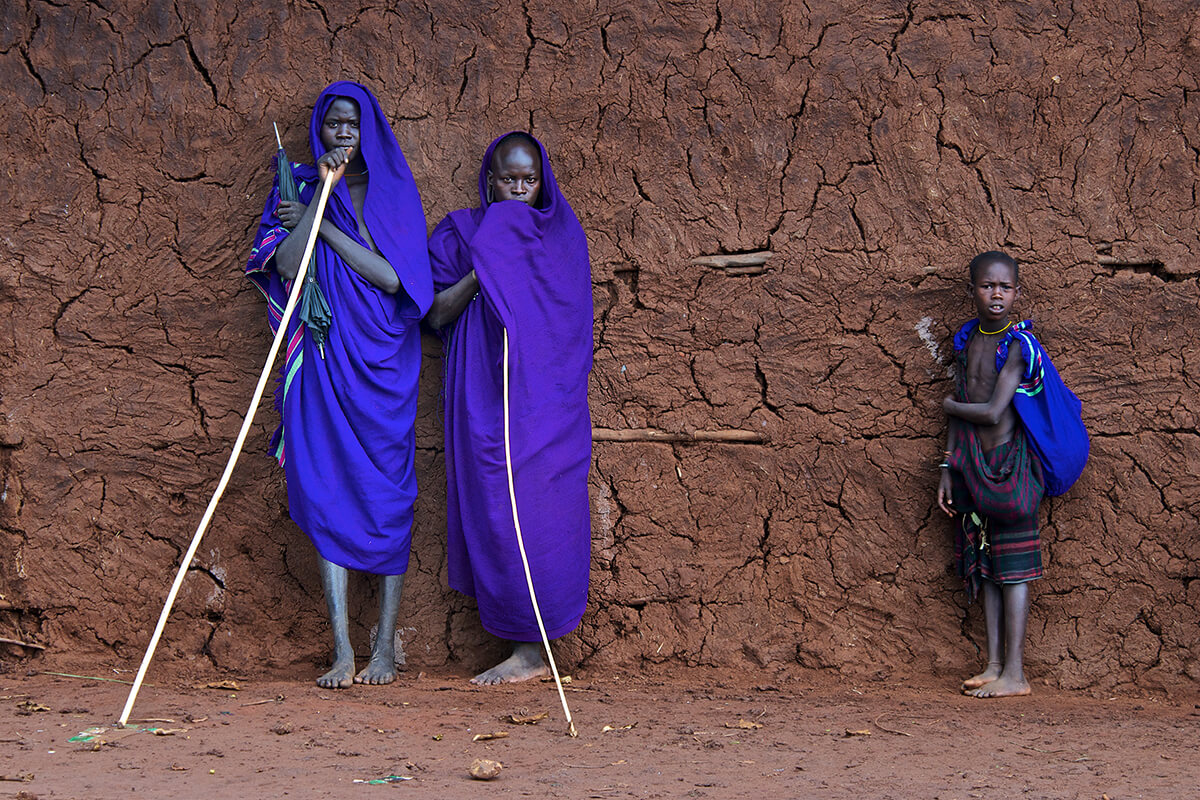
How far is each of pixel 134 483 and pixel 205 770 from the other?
1.61 m

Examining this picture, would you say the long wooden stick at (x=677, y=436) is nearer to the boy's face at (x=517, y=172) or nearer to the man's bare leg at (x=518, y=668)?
the man's bare leg at (x=518, y=668)

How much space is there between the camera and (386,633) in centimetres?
403

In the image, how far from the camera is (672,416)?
415 centimetres

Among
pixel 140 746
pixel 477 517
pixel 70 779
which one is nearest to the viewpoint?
pixel 70 779

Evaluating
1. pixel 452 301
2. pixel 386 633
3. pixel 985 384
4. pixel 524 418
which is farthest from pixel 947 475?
pixel 386 633

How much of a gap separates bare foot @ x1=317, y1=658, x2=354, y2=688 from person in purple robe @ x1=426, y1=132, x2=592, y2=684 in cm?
45

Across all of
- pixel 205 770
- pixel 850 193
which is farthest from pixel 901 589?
pixel 205 770

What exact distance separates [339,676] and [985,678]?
2.23m

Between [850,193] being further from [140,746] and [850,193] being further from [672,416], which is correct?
[140,746]

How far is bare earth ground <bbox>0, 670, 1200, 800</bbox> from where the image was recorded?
2826 mm

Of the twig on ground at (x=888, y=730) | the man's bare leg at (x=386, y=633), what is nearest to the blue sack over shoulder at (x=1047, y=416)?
the twig on ground at (x=888, y=730)

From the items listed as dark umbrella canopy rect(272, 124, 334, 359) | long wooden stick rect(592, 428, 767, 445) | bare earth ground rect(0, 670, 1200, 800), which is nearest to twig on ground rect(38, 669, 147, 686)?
bare earth ground rect(0, 670, 1200, 800)

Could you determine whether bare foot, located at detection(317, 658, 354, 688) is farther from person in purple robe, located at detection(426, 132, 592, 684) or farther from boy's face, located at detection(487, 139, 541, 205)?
boy's face, located at detection(487, 139, 541, 205)

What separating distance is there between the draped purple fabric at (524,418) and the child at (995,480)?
131 centimetres
